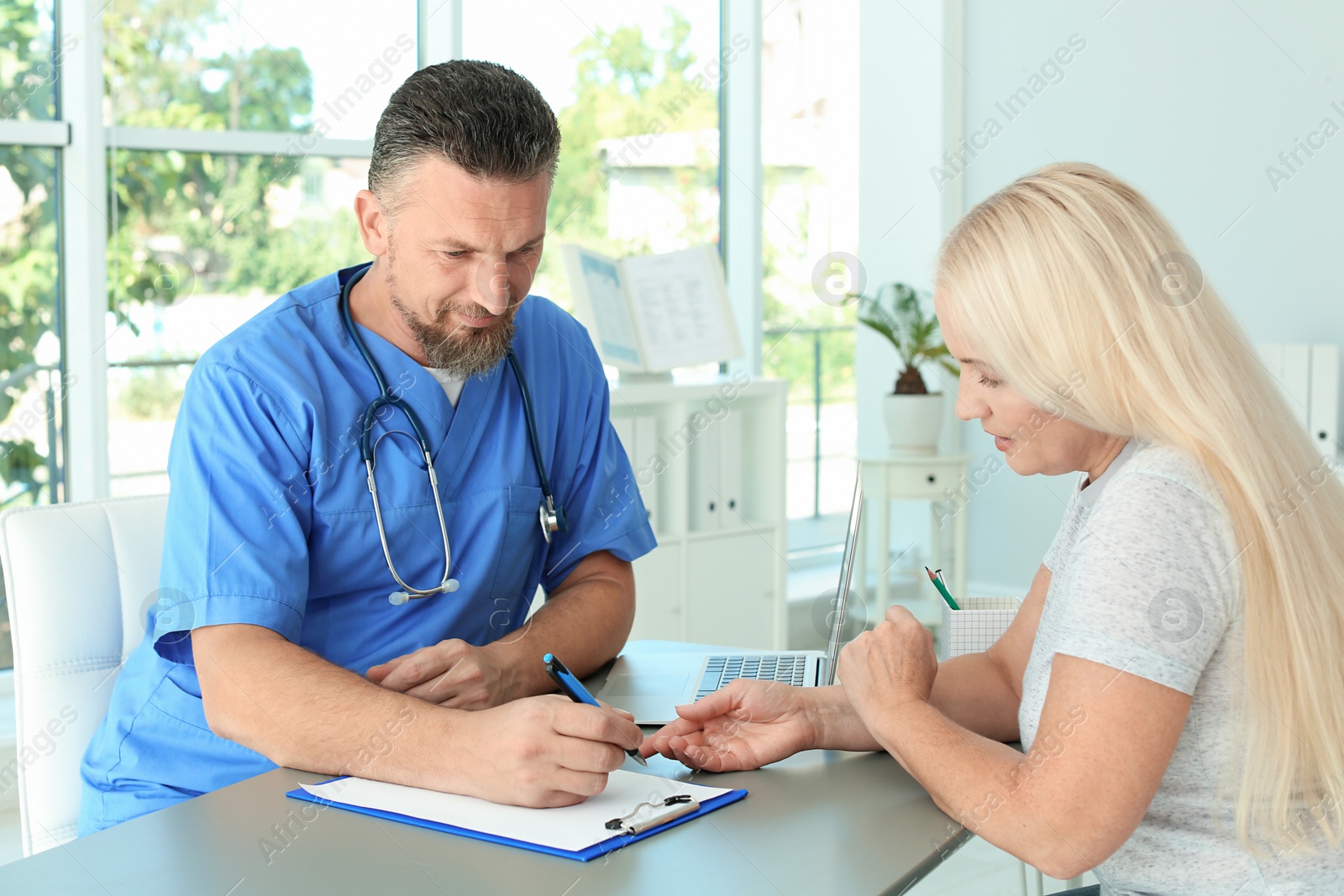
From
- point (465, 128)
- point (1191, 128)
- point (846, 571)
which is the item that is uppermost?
point (1191, 128)

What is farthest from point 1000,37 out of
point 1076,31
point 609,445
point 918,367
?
point 609,445

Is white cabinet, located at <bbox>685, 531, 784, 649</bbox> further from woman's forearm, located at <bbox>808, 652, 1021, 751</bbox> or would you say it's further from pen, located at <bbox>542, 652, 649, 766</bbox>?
pen, located at <bbox>542, 652, 649, 766</bbox>

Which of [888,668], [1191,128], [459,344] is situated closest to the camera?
[888,668]

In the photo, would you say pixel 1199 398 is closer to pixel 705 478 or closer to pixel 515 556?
pixel 515 556

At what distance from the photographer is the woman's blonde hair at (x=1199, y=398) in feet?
3.17

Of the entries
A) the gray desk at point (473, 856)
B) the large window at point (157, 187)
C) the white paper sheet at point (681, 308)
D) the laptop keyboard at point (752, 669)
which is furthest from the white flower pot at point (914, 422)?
the gray desk at point (473, 856)

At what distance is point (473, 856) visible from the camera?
916 millimetres

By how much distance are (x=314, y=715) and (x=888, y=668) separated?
1.82ft

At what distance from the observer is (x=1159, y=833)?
1012 mm

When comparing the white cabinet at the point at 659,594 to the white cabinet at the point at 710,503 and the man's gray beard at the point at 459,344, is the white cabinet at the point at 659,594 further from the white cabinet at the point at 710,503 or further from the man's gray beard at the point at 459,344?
the man's gray beard at the point at 459,344

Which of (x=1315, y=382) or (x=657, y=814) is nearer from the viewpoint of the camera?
(x=657, y=814)

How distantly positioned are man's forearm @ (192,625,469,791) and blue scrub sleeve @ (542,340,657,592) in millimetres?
487

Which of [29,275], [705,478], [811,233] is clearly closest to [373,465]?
[29,275]

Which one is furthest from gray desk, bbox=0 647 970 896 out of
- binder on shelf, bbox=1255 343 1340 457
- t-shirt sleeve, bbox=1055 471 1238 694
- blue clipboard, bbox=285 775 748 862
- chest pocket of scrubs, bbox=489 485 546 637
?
binder on shelf, bbox=1255 343 1340 457
